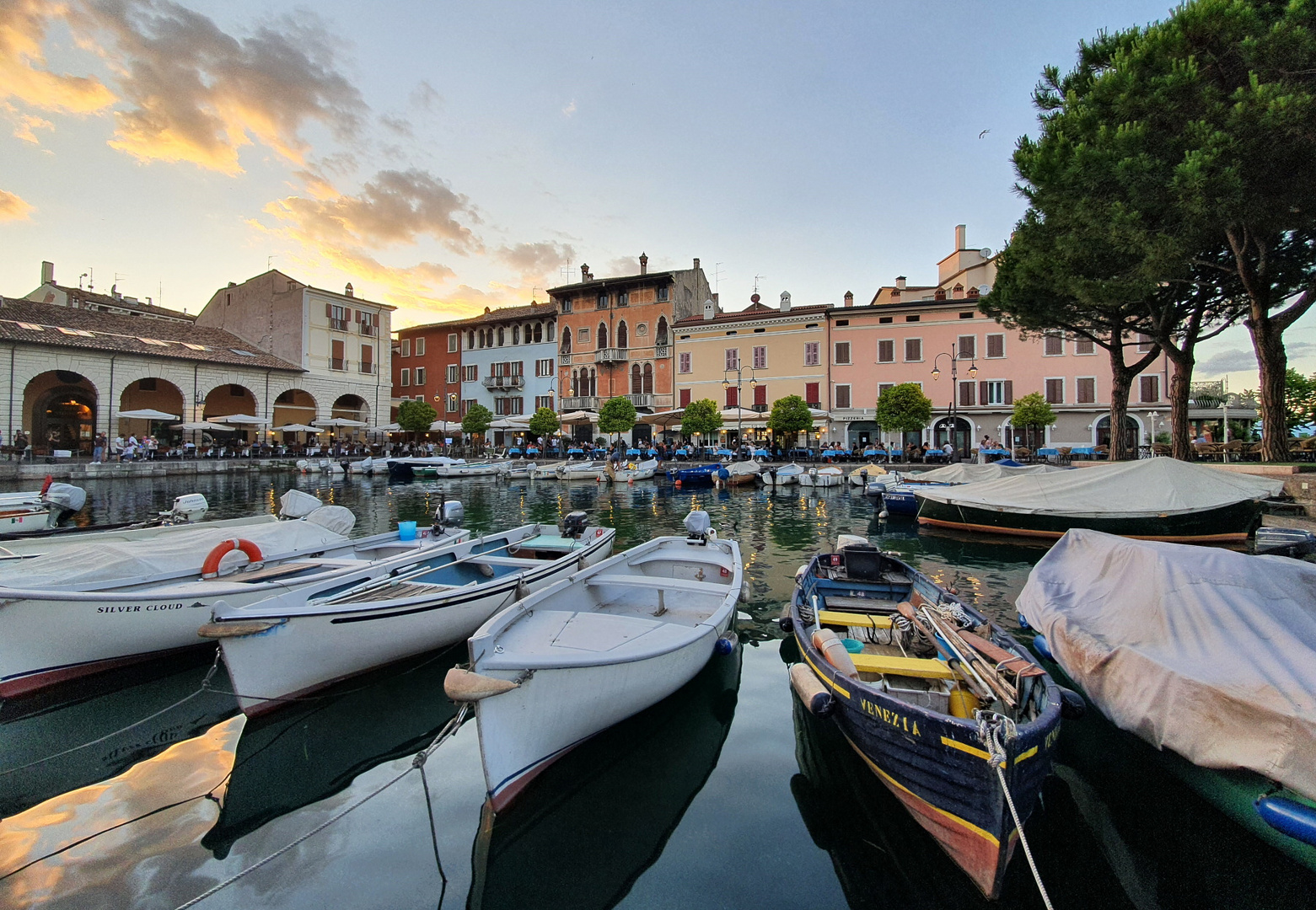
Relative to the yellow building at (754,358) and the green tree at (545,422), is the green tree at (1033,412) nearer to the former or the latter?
the yellow building at (754,358)

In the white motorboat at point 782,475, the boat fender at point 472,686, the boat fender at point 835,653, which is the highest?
the white motorboat at point 782,475

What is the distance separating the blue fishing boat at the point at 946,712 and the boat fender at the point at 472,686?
2253 mm

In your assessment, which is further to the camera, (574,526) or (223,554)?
(574,526)

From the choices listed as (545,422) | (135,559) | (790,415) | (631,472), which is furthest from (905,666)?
(545,422)

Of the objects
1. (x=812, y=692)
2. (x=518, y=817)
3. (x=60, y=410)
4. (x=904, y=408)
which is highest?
(x=60, y=410)

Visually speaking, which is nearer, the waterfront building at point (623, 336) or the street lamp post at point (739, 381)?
the street lamp post at point (739, 381)

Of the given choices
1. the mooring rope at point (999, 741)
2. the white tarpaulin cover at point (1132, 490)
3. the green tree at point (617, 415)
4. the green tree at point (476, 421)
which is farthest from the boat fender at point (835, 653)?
the green tree at point (476, 421)

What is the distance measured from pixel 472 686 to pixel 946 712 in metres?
3.34

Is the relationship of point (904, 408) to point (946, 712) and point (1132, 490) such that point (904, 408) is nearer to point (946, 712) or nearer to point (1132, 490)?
point (1132, 490)

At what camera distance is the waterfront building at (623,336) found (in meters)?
45.8

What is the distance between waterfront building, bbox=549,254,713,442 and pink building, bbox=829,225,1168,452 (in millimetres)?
12639

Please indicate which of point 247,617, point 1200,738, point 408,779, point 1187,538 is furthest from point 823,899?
point 1187,538

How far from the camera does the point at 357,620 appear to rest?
554 centimetres

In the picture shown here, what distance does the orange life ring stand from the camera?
7211 mm
